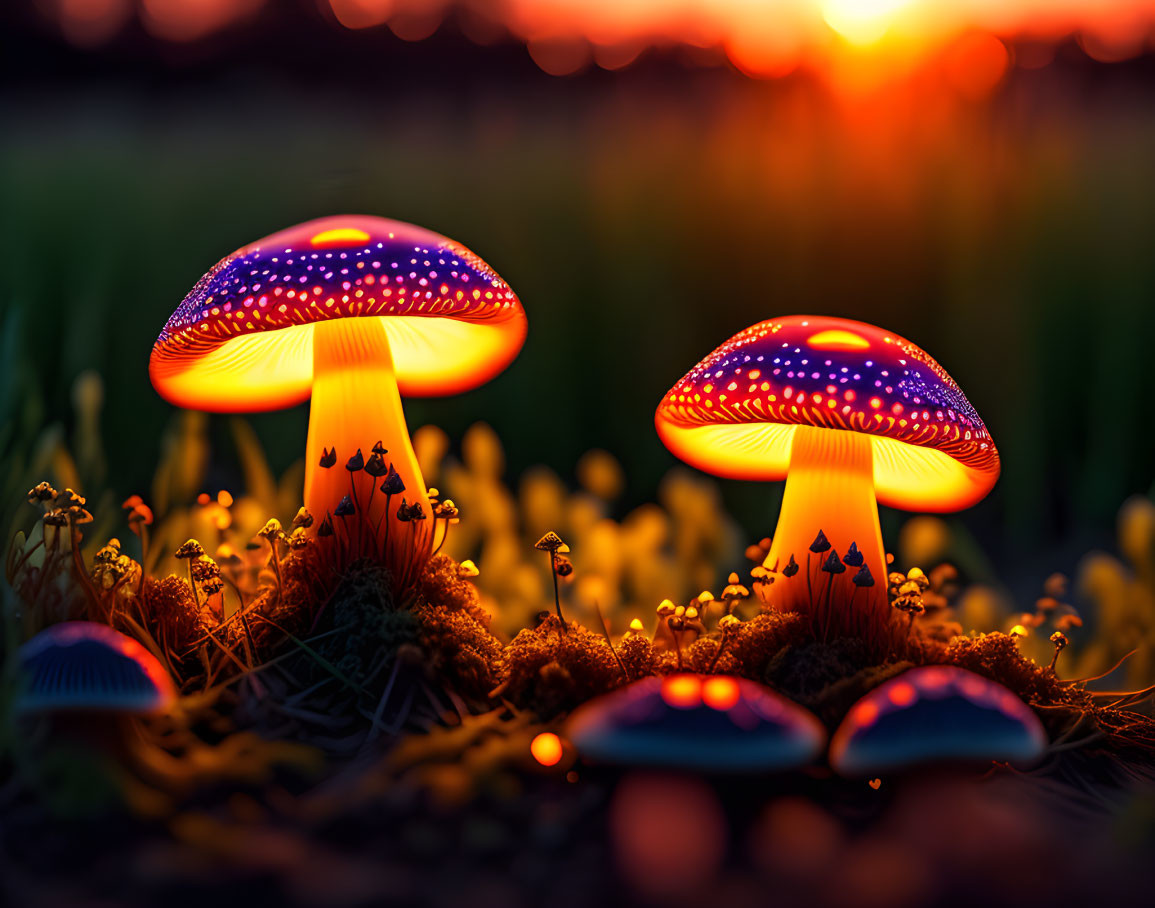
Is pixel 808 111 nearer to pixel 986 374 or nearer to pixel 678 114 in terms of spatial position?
pixel 678 114

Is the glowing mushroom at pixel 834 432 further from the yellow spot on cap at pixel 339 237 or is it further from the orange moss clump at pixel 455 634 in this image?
the yellow spot on cap at pixel 339 237

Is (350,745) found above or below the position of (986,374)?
below

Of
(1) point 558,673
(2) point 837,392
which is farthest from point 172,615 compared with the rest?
(2) point 837,392

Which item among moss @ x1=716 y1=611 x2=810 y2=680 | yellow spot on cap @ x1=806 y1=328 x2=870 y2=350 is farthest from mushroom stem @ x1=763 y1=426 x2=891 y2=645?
yellow spot on cap @ x1=806 y1=328 x2=870 y2=350

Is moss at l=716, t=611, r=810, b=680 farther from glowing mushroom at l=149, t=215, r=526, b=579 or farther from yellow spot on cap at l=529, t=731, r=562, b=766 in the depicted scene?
glowing mushroom at l=149, t=215, r=526, b=579

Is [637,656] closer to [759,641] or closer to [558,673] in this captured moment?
[558,673]

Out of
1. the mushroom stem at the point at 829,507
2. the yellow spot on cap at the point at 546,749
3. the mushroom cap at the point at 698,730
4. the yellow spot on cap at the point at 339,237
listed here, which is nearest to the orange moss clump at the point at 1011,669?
the mushroom stem at the point at 829,507

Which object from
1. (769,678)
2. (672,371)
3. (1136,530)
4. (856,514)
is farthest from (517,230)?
(1136,530)
